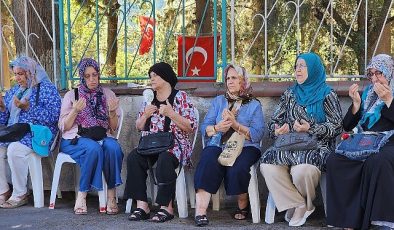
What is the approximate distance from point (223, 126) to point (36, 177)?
176 centimetres

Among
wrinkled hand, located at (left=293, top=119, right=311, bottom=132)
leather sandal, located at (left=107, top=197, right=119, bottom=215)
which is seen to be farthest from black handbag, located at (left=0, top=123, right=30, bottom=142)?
wrinkled hand, located at (left=293, top=119, right=311, bottom=132)

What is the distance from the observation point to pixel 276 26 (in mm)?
6762

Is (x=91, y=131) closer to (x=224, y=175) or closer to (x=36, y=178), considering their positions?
(x=36, y=178)

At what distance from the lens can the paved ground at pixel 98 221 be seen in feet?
→ 15.4

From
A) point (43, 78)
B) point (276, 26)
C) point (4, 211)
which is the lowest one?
point (4, 211)

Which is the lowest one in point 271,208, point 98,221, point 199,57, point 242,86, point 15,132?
point 98,221

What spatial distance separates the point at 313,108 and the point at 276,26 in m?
2.17

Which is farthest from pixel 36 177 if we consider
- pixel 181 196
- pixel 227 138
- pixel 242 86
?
pixel 242 86

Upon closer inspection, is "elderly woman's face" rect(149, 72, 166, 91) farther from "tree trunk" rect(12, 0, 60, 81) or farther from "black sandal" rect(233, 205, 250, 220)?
"tree trunk" rect(12, 0, 60, 81)

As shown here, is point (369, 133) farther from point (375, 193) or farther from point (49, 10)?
point (49, 10)

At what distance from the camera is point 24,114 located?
18.2ft

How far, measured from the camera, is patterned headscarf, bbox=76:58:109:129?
5.35 metres

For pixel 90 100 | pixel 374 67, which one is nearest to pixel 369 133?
pixel 374 67

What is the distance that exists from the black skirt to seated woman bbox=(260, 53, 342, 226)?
0.70 ft
